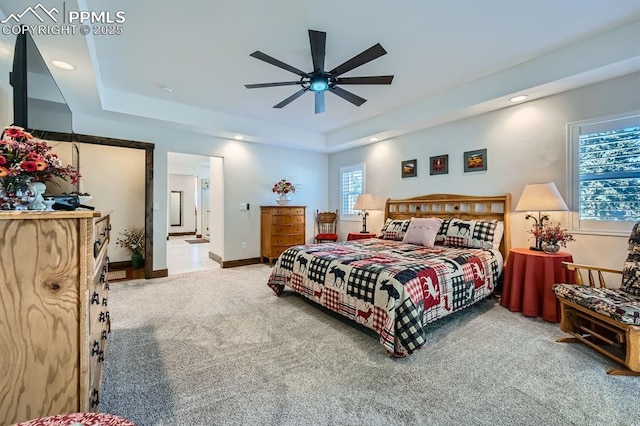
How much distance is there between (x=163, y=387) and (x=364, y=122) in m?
4.89

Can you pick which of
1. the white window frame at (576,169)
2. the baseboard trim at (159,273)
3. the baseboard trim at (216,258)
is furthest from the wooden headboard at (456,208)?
the baseboard trim at (159,273)

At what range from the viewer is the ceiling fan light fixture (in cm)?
272

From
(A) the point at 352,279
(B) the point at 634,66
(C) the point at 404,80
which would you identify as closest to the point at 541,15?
(B) the point at 634,66

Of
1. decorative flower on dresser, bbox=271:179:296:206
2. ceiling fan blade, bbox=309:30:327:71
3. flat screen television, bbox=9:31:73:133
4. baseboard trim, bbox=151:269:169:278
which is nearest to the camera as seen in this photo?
flat screen television, bbox=9:31:73:133

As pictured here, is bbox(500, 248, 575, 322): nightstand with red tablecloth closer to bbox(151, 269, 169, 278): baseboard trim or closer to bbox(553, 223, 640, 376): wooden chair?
bbox(553, 223, 640, 376): wooden chair

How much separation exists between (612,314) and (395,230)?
2665 millimetres

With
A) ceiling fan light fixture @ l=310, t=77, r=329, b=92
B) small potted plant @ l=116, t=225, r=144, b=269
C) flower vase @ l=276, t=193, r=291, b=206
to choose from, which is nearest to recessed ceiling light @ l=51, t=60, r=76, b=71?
ceiling fan light fixture @ l=310, t=77, r=329, b=92

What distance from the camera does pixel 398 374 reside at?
190 cm

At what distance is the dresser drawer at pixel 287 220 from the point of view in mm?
5424

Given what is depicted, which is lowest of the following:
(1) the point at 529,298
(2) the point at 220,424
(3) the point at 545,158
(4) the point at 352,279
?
(2) the point at 220,424

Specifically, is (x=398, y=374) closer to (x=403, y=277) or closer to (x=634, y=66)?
(x=403, y=277)

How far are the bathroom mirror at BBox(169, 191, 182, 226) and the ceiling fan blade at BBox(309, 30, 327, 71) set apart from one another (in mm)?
9045

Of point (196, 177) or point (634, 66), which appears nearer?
point (634, 66)

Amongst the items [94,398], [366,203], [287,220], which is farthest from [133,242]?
[366,203]
